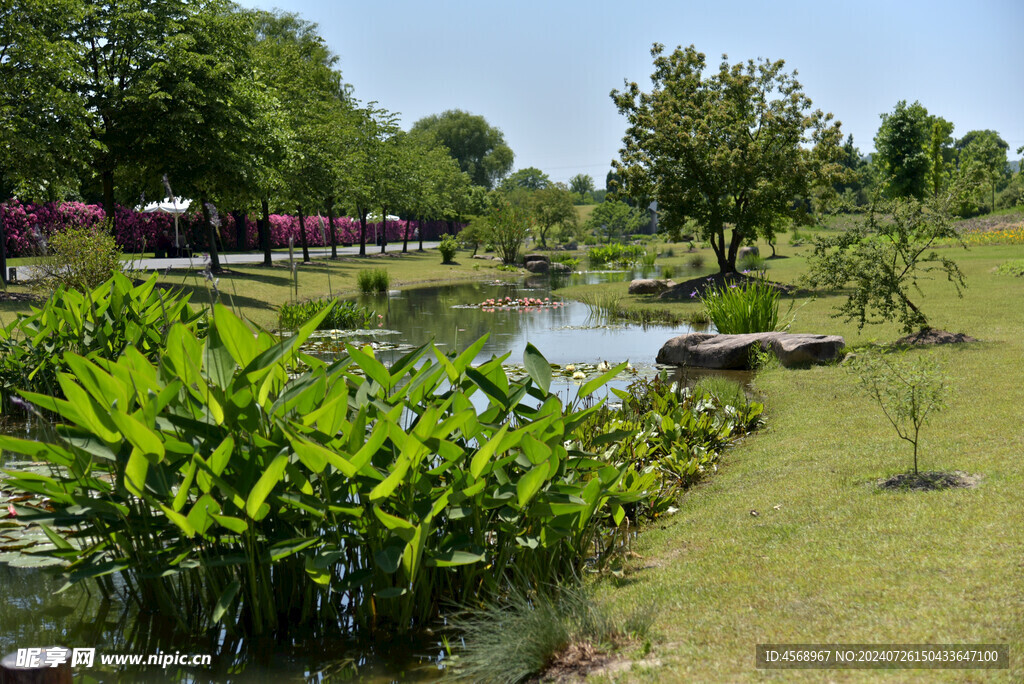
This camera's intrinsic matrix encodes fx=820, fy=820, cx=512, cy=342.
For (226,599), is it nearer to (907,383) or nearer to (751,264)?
(907,383)

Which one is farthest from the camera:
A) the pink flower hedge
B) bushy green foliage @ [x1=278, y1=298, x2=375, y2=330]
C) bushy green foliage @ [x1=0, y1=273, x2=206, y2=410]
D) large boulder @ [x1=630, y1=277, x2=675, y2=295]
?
large boulder @ [x1=630, y1=277, x2=675, y2=295]

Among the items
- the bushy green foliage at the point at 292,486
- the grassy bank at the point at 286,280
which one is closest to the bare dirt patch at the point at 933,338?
the grassy bank at the point at 286,280

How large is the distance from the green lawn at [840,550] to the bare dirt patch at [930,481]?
95mm

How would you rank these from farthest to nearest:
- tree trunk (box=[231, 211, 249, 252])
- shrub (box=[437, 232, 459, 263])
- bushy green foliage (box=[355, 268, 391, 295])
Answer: tree trunk (box=[231, 211, 249, 252]), shrub (box=[437, 232, 459, 263]), bushy green foliage (box=[355, 268, 391, 295])

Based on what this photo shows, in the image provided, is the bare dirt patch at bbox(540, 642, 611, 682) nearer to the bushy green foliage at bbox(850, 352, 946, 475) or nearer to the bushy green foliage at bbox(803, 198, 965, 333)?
the bushy green foliage at bbox(850, 352, 946, 475)

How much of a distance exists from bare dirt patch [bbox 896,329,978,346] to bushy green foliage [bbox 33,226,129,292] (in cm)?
1153

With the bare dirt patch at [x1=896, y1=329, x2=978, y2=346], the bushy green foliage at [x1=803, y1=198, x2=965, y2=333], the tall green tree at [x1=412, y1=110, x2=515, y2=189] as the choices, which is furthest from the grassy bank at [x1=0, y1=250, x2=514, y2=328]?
the tall green tree at [x1=412, y1=110, x2=515, y2=189]

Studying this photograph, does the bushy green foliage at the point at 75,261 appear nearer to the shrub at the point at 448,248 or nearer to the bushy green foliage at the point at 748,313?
the bushy green foliage at the point at 748,313

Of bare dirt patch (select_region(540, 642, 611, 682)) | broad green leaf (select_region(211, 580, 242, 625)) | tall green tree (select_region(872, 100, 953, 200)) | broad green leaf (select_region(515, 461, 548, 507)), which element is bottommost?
bare dirt patch (select_region(540, 642, 611, 682))

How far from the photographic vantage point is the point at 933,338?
11.3m

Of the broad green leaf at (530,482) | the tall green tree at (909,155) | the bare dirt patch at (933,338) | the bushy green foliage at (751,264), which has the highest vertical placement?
the tall green tree at (909,155)

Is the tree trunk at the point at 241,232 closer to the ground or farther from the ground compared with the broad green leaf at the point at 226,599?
farther from the ground

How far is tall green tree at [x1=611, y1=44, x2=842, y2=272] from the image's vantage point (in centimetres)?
2205

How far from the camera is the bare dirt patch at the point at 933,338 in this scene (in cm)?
1113
